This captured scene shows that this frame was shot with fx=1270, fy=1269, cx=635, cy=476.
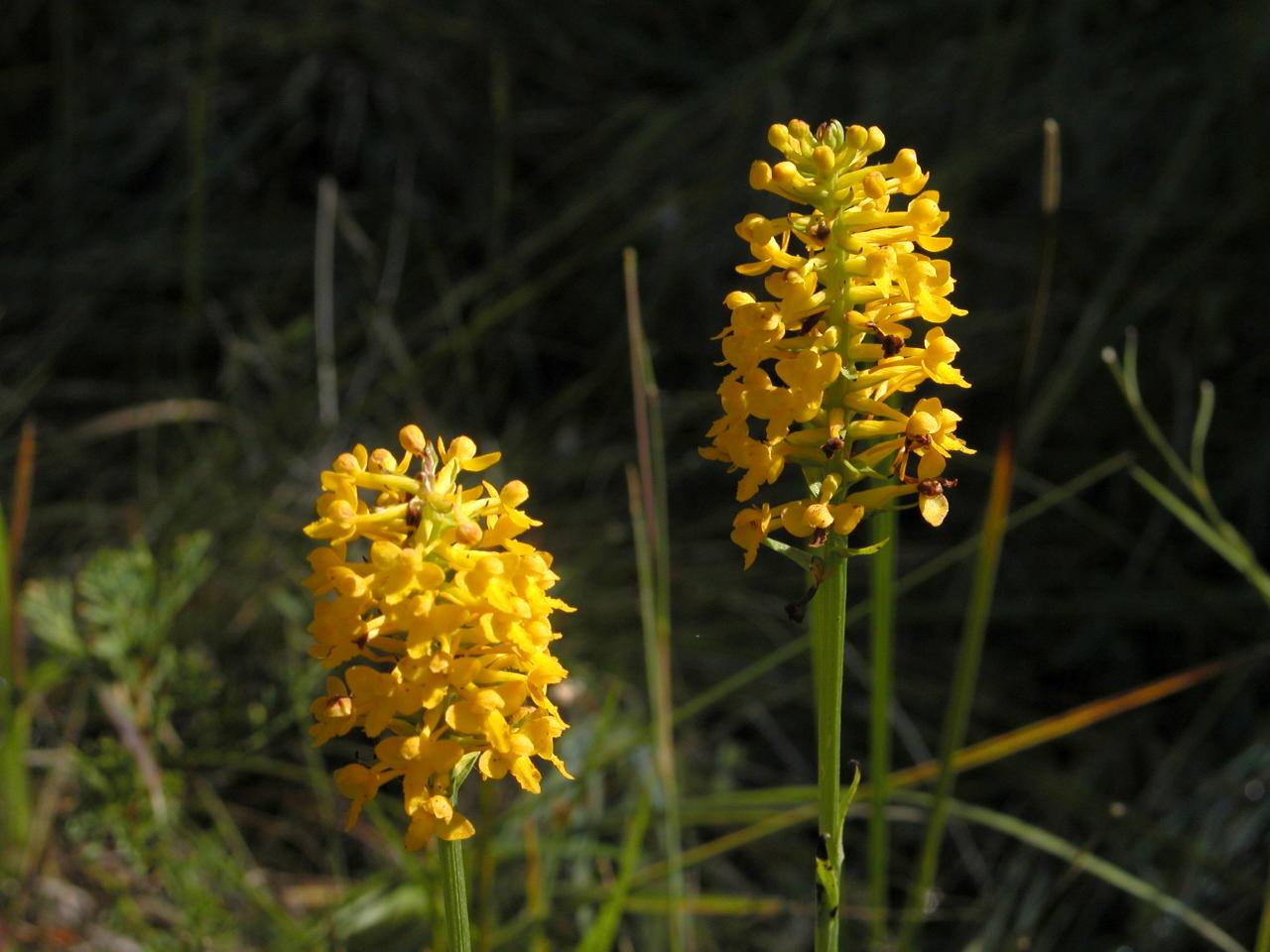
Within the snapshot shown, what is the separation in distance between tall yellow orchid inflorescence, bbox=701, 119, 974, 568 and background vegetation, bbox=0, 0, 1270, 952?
104 centimetres

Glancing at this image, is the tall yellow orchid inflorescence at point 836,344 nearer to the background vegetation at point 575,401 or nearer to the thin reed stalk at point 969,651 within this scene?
the thin reed stalk at point 969,651

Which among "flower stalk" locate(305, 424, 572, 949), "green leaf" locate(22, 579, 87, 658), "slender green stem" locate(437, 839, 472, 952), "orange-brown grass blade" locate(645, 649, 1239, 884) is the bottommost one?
"slender green stem" locate(437, 839, 472, 952)

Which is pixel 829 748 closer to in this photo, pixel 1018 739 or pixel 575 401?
pixel 1018 739

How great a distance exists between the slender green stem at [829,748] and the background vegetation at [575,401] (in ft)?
2.88

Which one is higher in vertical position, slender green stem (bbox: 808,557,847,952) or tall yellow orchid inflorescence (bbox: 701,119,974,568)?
tall yellow orchid inflorescence (bbox: 701,119,974,568)

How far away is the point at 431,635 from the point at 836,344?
1.59ft

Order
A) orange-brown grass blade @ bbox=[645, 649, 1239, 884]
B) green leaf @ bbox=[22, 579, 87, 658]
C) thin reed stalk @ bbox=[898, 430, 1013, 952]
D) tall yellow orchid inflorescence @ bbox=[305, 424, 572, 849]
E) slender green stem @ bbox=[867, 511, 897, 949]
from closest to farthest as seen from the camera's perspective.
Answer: tall yellow orchid inflorescence @ bbox=[305, 424, 572, 849]
slender green stem @ bbox=[867, 511, 897, 949]
thin reed stalk @ bbox=[898, 430, 1013, 952]
orange-brown grass blade @ bbox=[645, 649, 1239, 884]
green leaf @ bbox=[22, 579, 87, 658]

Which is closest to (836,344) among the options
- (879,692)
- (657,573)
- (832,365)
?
(832,365)

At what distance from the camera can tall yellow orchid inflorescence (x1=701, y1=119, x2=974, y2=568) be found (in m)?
1.23

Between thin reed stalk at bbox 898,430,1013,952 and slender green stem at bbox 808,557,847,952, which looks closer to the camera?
slender green stem at bbox 808,557,847,952

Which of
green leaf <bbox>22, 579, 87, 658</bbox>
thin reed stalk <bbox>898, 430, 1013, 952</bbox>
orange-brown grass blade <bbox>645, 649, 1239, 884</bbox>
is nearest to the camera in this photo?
thin reed stalk <bbox>898, 430, 1013, 952</bbox>

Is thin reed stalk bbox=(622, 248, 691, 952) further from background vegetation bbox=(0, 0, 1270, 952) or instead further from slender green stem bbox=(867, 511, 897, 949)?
slender green stem bbox=(867, 511, 897, 949)

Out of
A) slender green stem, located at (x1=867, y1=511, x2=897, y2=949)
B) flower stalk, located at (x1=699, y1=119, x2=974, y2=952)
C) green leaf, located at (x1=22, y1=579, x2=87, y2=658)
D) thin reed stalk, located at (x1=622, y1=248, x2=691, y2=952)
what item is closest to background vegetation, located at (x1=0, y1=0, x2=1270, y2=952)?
green leaf, located at (x1=22, y1=579, x2=87, y2=658)

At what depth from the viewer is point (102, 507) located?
150 inches
